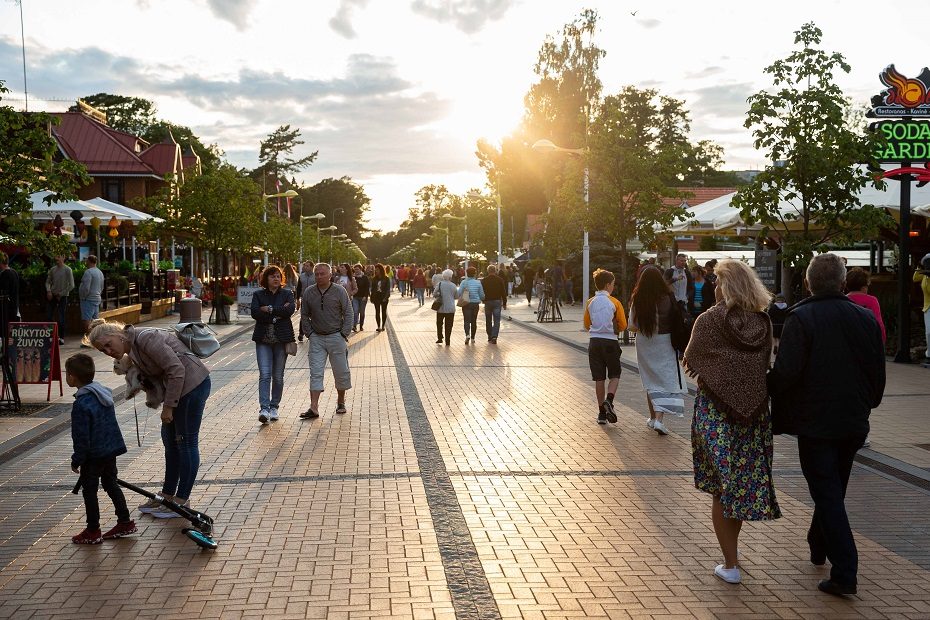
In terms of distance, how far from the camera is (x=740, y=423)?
5293 millimetres

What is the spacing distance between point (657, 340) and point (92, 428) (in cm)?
574

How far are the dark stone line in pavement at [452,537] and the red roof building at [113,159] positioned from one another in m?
46.6

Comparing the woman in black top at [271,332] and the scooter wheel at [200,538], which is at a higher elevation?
the woman in black top at [271,332]

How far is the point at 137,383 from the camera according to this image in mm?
6492

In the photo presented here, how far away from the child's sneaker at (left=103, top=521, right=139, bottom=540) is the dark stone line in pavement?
1.87 m

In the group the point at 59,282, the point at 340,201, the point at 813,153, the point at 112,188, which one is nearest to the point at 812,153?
the point at 813,153

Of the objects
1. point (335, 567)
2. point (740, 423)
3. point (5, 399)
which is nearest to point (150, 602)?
point (335, 567)

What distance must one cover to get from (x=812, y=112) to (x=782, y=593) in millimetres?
9443

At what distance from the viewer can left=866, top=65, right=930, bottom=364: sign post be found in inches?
603

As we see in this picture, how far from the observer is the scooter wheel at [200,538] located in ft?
19.4

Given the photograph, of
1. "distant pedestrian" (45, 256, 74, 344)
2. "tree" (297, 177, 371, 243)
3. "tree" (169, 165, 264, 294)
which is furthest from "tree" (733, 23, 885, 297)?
"tree" (297, 177, 371, 243)

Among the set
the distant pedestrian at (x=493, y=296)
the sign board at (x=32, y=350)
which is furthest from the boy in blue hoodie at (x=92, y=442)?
the distant pedestrian at (x=493, y=296)

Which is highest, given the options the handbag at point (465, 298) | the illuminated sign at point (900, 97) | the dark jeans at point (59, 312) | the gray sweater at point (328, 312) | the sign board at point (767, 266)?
the illuminated sign at point (900, 97)

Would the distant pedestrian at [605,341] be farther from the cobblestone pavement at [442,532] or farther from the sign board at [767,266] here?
the sign board at [767,266]
